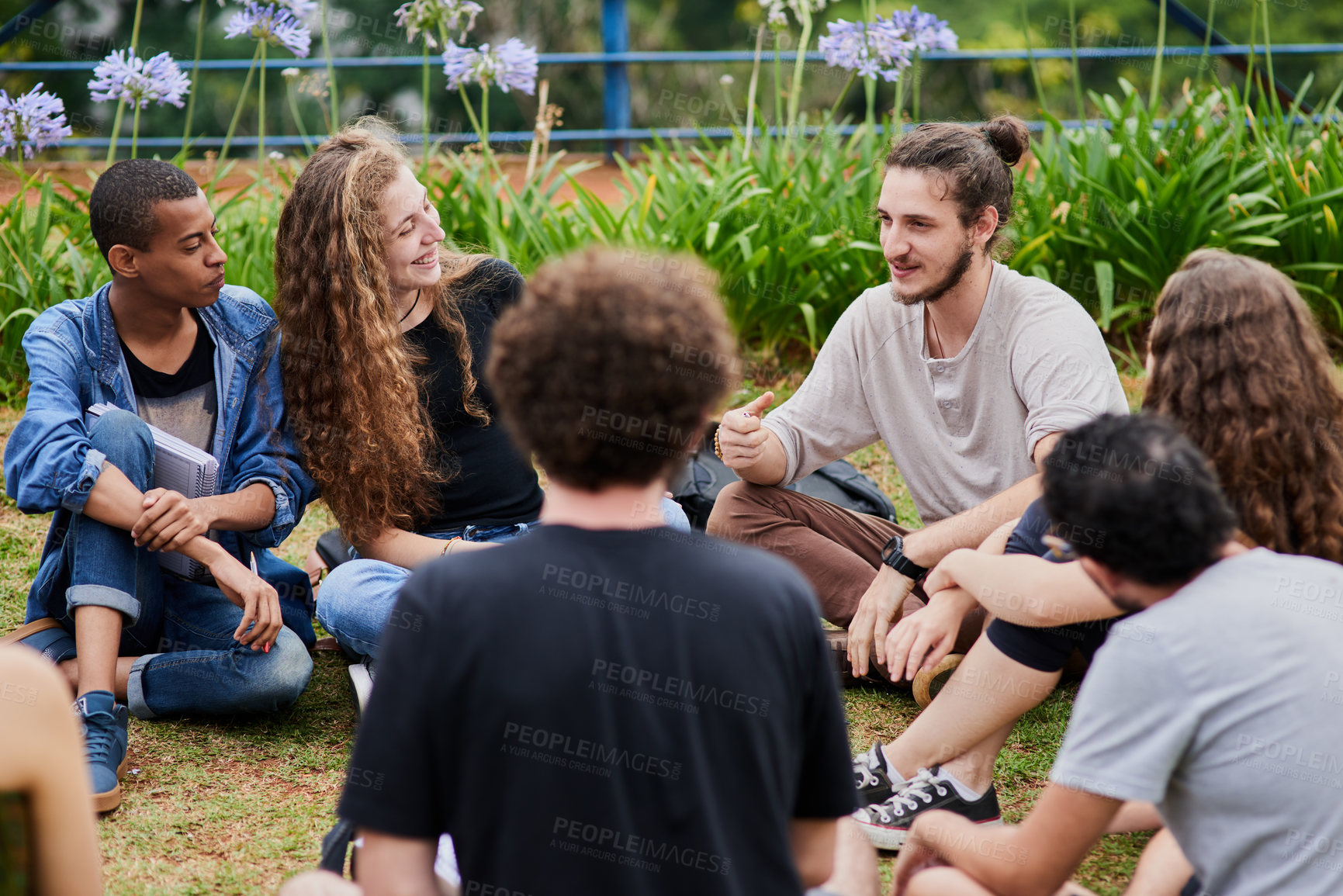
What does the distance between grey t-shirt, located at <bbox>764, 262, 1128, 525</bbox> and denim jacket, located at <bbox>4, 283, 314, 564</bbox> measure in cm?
119

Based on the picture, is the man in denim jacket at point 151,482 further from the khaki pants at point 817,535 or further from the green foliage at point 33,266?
the green foliage at point 33,266

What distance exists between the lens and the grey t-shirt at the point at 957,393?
8.48 ft

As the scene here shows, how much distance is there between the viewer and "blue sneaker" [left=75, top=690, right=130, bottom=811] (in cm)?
228

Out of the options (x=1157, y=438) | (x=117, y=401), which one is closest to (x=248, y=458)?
(x=117, y=401)

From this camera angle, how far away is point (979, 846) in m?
1.52

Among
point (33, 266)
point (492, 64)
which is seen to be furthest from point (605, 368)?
point (33, 266)

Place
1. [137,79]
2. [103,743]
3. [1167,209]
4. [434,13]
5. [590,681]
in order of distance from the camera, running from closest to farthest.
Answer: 1. [590,681]
2. [103,743]
3. [137,79]
4. [434,13]
5. [1167,209]

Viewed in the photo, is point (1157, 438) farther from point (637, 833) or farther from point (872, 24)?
point (872, 24)

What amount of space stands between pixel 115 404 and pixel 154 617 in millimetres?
489

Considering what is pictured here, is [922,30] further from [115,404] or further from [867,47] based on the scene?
[115,404]

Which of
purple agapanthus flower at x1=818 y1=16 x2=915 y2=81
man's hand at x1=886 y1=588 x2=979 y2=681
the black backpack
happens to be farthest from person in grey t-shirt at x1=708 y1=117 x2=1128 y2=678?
purple agapanthus flower at x1=818 y1=16 x2=915 y2=81

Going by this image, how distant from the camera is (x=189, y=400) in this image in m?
2.73

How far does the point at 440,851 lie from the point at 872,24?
393cm

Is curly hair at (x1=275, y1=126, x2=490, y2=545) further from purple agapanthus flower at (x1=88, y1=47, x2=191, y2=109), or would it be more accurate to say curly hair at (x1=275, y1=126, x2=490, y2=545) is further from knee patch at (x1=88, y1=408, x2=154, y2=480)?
purple agapanthus flower at (x1=88, y1=47, x2=191, y2=109)
